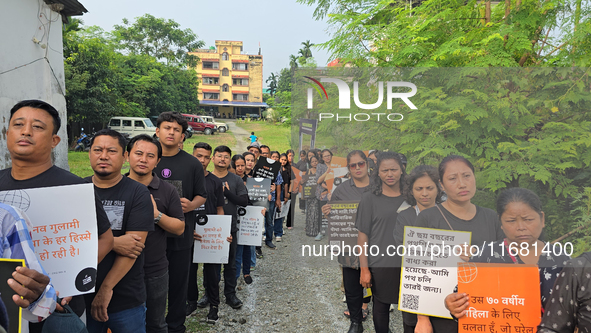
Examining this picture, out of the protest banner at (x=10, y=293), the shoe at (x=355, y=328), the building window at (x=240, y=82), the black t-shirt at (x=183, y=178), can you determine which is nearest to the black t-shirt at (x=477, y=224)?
the shoe at (x=355, y=328)

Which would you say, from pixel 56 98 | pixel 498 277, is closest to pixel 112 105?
pixel 56 98

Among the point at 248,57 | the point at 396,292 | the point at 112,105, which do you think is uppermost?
the point at 248,57

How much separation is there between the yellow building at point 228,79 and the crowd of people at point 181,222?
60166 millimetres

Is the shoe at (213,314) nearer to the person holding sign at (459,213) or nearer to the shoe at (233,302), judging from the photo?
the shoe at (233,302)

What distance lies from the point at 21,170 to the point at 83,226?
0.44 meters

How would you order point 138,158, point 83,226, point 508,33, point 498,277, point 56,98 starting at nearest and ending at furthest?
point 83,226, point 498,277, point 138,158, point 508,33, point 56,98

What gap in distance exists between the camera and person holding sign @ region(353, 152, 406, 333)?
3176 mm

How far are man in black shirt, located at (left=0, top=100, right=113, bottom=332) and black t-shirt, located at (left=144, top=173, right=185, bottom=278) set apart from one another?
801 mm

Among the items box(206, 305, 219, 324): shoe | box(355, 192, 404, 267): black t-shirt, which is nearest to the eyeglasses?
box(355, 192, 404, 267): black t-shirt

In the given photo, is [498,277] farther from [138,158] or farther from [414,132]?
[138,158]

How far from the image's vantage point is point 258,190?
6.06 meters

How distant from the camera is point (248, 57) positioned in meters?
63.6

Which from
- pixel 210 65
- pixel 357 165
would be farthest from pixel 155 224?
pixel 210 65

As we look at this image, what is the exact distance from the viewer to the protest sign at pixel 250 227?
5.06 meters
